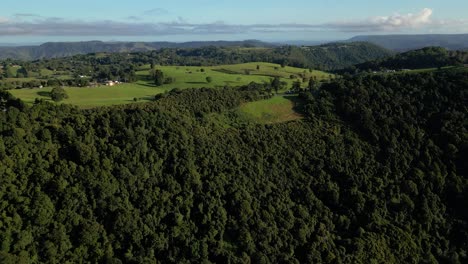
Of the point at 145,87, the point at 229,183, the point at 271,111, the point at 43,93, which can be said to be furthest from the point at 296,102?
the point at 43,93

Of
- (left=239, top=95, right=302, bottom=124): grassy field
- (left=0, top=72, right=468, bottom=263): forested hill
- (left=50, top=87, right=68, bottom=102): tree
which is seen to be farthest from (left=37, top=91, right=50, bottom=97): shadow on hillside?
(left=239, top=95, right=302, bottom=124): grassy field

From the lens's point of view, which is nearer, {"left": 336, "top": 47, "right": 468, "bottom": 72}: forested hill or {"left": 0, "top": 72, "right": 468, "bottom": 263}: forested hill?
{"left": 0, "top": 72, "right": 468, "bottom": 263}: forested hill

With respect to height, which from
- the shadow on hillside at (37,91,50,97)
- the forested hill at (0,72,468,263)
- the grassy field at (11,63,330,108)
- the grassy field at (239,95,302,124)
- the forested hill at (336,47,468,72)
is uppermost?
the forested hill at (336,47,468,72)

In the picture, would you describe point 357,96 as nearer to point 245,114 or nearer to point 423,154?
point 423,154

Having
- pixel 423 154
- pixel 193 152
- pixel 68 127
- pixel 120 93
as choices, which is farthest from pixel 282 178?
pixel 120 93

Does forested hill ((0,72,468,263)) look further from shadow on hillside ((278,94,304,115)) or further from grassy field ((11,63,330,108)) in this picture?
grassy field ((11,63,330,108))
